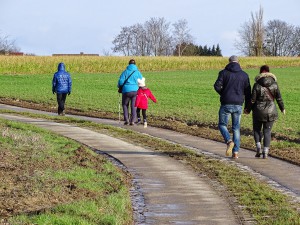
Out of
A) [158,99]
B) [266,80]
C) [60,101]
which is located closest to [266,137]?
[266,80]

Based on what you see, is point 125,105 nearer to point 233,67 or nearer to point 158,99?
point 233,67

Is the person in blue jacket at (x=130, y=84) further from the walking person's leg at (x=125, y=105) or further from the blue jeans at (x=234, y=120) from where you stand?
the blue jeans at (x=234, y=120)

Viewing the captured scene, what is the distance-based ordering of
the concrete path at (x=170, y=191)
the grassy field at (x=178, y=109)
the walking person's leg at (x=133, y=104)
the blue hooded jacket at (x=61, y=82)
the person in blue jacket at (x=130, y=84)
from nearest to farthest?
the concrete path at (x=170, y=191)
the grassy field at (x=178, y=109)
the person in blue jacket at (x=130, y=84)
the walking person's leg at (x=133, y=104)
the blue hooded jacket at (x=61, y=82)

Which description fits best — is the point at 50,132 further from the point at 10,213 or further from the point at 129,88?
the point at 10,213

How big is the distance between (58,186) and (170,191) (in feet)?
4.87

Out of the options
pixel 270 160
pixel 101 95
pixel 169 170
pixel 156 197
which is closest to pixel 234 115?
pixel 270 160

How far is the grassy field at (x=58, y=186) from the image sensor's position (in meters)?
7.94

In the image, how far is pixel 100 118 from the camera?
24812 mm

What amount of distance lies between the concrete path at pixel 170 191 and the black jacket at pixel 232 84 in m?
1.55

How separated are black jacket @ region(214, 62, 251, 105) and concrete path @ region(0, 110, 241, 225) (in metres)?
1.55

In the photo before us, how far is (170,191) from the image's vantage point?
1018 cm

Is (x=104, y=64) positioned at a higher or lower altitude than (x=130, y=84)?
higher

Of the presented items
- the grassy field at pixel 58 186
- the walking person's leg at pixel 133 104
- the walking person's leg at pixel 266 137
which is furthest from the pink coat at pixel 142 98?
the walking person's leg at pixel 266 137

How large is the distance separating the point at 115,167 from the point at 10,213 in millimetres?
4509
